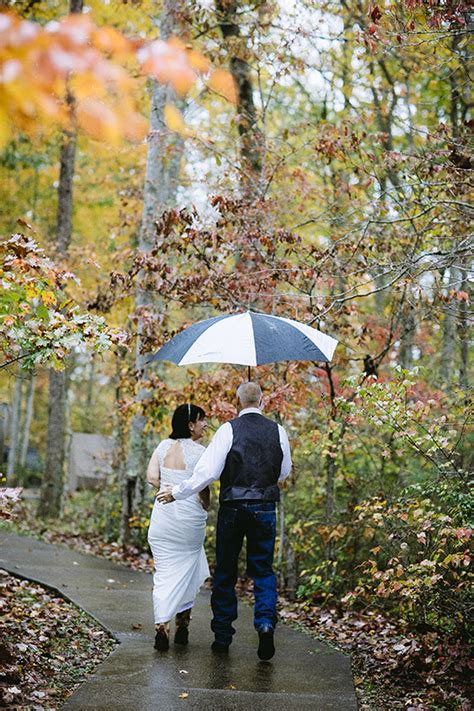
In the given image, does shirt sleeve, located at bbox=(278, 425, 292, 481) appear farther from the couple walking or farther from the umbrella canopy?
the umbrella canopy

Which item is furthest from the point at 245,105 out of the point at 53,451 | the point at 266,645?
the point at 266,645

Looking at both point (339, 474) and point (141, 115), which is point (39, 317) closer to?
point (339, 474)

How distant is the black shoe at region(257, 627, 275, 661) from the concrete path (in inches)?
2.7

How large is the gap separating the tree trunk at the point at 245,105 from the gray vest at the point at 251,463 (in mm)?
4400

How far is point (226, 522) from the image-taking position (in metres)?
6.50

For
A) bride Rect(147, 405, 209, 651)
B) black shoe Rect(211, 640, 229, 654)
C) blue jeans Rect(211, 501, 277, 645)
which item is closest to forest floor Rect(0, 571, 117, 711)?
bride Rect(147, 405, 209, 651)

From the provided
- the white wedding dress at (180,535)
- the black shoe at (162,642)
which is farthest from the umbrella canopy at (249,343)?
the black shoe at (162,642)

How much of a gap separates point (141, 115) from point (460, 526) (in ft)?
54.7

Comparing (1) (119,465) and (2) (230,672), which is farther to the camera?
(1) (119,465)

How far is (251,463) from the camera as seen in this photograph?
6.41 m

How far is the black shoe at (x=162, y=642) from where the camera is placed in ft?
21.3

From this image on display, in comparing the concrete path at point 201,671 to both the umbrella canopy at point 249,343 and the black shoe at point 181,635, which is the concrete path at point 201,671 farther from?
the umbrella canopy at point 249,343

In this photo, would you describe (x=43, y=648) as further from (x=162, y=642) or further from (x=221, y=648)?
(x=221, y=648)

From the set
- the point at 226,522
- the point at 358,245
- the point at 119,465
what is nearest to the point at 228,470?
the point at 226,522
